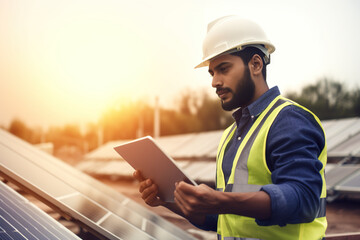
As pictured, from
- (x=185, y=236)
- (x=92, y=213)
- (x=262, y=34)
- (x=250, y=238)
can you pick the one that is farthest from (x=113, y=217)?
(x=262, y=34)

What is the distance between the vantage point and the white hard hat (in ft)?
Result: 7.11

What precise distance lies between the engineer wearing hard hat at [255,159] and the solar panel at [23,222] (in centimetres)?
59

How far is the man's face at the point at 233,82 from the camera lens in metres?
2.07

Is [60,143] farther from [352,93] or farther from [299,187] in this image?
[299,187]

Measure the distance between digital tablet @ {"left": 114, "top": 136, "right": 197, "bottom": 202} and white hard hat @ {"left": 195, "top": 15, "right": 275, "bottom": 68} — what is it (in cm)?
60

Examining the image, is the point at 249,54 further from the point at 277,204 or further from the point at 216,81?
the point at 277,204

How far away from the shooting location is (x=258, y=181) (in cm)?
187

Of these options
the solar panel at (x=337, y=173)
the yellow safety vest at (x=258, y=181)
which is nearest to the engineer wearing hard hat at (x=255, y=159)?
the yellow safety vest at (x=258, y=181)

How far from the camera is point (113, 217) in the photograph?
3.18 meters

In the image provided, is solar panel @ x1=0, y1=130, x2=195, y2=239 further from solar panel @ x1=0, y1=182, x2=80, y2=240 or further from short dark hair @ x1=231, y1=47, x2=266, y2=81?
short dark hair @ x1=231, y1=47, x2=266, y2=81

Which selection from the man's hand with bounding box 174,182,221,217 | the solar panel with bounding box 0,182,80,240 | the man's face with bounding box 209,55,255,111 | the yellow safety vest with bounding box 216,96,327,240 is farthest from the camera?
the solar panel with bounding box 0,182,80,240

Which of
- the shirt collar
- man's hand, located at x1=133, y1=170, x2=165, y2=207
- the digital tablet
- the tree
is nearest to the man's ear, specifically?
the shirt collar

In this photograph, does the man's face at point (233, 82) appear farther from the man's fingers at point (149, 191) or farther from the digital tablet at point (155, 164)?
the man's fingers at point (149, 191)

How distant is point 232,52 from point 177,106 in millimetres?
58857
